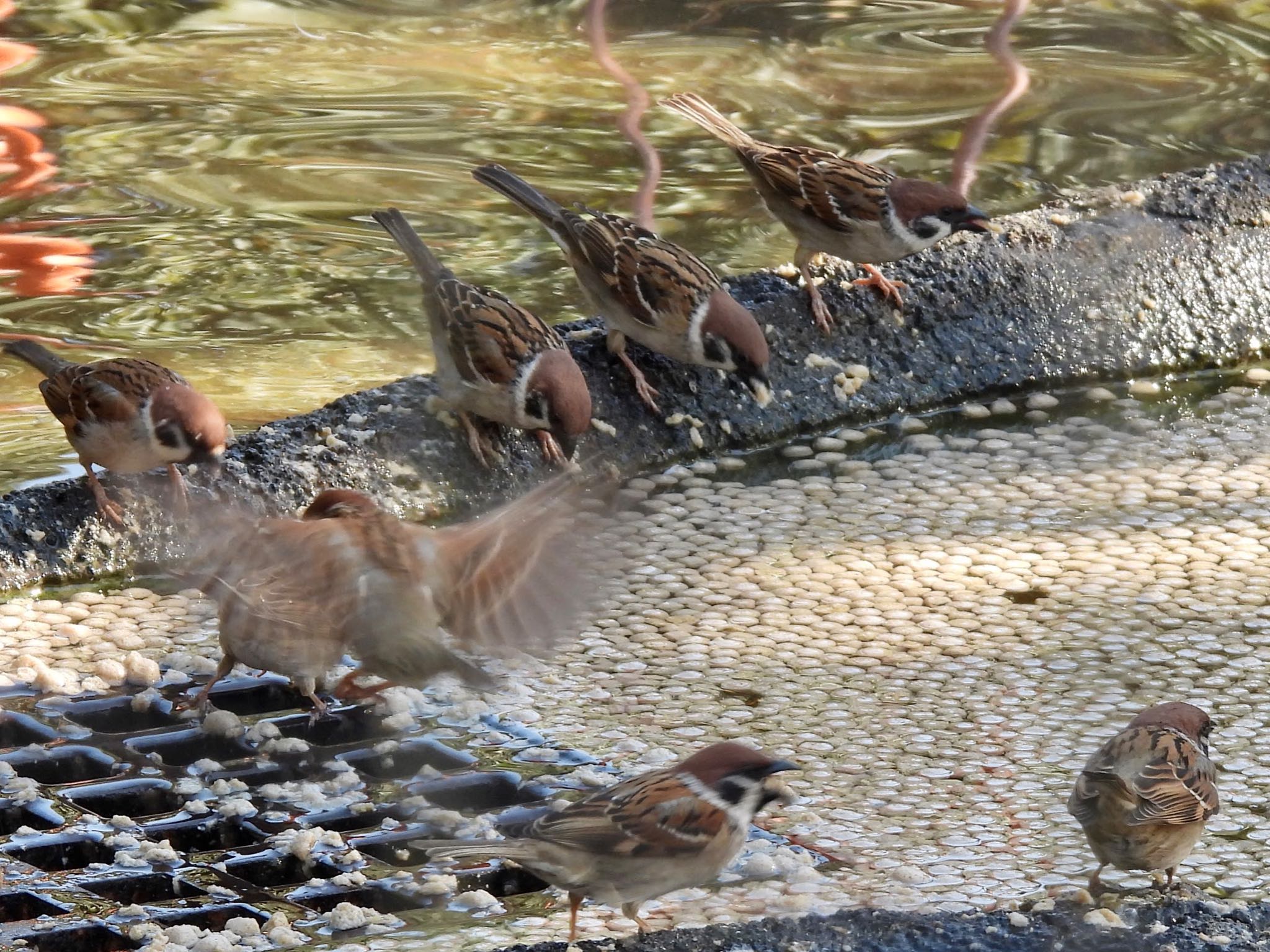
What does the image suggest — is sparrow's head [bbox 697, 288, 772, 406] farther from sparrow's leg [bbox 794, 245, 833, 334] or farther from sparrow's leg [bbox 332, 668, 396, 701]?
sparrow's leg [bbox 332, 668, 396, 701]

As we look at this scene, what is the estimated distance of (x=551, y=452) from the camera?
5.33 meters

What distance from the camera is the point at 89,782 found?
12.4 feet

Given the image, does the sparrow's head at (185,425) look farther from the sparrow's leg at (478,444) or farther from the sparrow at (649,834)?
the sparrow at (649,834)

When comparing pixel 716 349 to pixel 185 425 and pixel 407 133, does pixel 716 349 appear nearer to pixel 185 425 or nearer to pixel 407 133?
pixel 185 425

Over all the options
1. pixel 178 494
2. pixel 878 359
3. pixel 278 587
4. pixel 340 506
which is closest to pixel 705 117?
pixel 878 359

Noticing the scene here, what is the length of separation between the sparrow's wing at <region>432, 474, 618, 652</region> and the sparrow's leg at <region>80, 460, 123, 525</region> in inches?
54.4

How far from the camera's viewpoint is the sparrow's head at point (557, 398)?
4922mm

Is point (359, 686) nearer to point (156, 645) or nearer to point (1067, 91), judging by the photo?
point (156, 645)

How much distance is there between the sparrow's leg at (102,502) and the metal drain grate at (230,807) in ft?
2.53

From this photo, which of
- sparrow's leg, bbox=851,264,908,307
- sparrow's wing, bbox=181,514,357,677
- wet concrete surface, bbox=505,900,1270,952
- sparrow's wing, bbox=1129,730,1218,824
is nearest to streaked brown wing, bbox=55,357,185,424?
sparrow's wing, bbox=181,514,357,677

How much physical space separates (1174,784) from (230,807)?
1.83m

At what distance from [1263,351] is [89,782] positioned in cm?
448

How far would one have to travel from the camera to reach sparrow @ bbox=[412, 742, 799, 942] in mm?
3006

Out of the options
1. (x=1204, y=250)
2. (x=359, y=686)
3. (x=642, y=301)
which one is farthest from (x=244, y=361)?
(x=1204, y=250)
